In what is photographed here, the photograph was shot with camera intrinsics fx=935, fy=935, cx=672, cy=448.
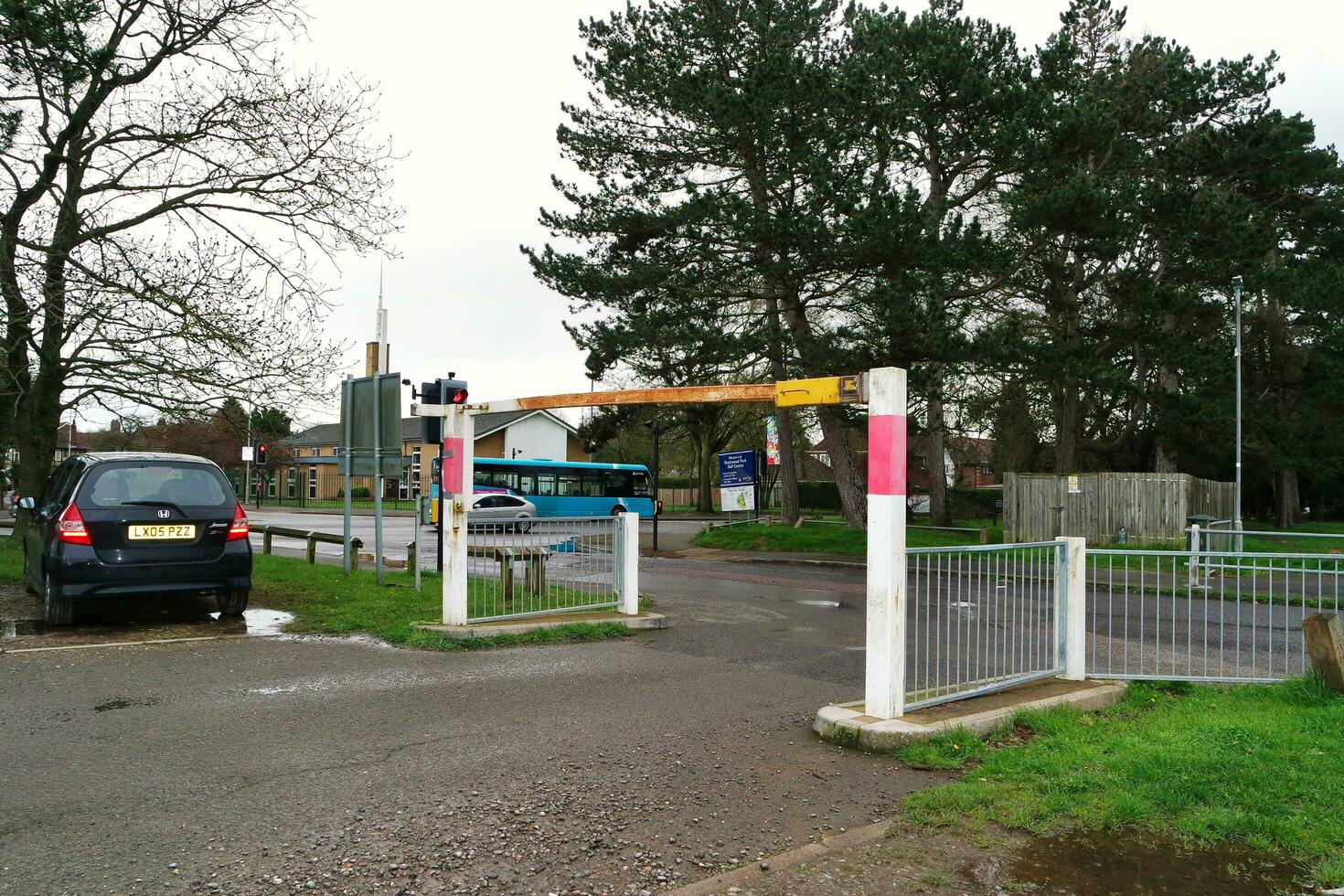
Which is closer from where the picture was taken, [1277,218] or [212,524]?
[212,524]

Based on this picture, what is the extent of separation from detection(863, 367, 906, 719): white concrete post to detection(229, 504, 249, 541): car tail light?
6.73 m

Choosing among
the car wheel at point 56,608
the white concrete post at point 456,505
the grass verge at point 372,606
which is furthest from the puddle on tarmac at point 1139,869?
the car wheel at point 56,608

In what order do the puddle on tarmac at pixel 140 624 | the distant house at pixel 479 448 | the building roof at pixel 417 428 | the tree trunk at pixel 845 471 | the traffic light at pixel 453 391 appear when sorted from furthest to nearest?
1. the distant house at pixel 479 448
2. the building roof at pixel 417 428
3. the tree trunk at pixel 845 471
4. the traffic light at pixel 453 391
5. the puddle on tarmac at pixel 140 624

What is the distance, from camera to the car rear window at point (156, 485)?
9.07 metres

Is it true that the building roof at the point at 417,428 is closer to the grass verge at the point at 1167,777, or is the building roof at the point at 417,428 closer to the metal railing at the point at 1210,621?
the metal railing at the point at 1210,621

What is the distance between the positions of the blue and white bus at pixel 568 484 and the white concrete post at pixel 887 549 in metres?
32.2

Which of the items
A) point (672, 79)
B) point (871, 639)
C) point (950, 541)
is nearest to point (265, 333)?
point (871, 639)

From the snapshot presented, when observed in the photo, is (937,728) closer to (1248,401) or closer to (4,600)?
(4,600)

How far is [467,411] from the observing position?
375 inches

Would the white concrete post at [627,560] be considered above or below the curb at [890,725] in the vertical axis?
above

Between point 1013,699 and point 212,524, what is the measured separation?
25.2 feet

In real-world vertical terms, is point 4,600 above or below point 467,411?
below

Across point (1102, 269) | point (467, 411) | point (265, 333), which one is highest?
point (1102, 269)

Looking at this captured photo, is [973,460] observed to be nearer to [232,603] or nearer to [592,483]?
[592,483]
